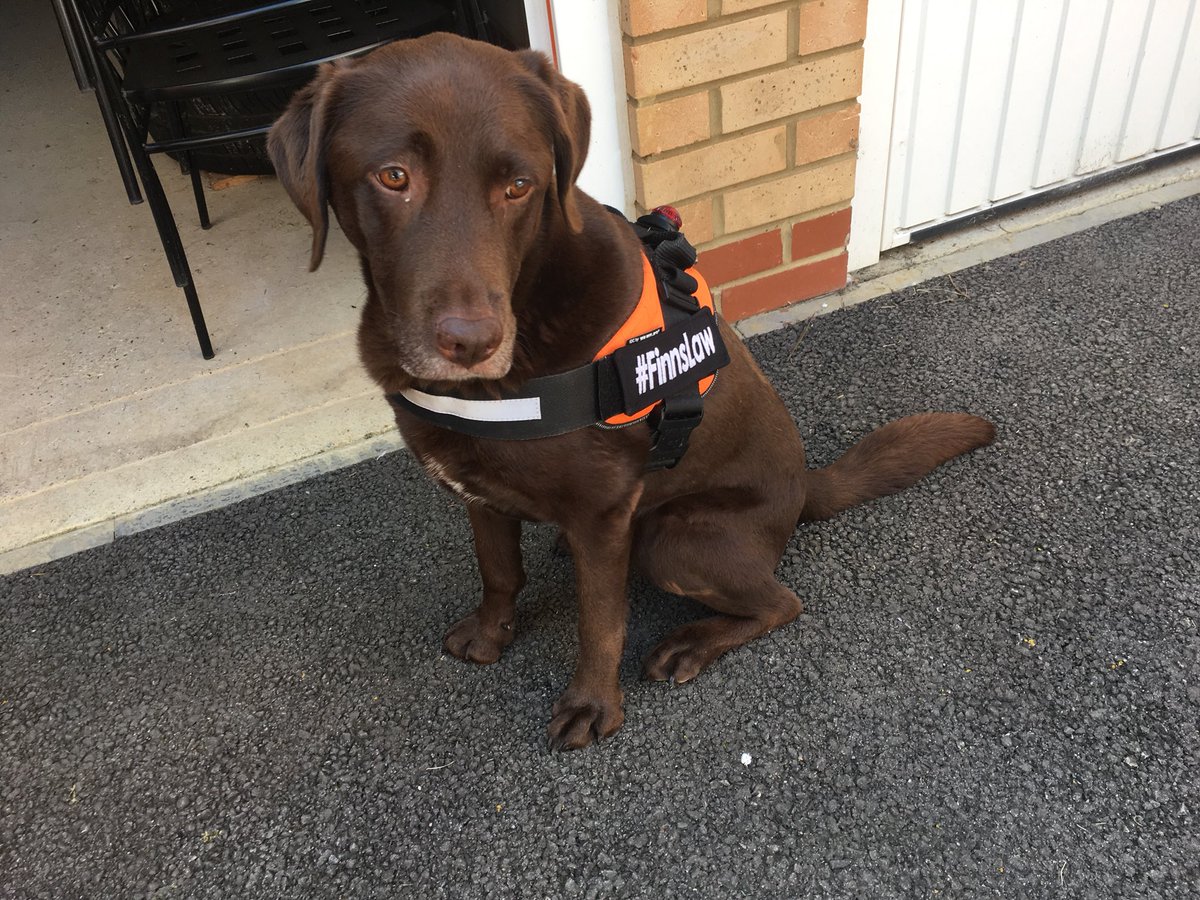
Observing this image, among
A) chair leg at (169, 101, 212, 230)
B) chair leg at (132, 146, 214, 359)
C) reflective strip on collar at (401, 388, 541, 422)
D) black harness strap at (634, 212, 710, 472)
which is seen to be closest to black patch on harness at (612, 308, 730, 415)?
black harness strap at (634, 212, 710, 472)

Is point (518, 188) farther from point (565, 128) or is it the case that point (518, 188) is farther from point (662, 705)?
point (662, 705)

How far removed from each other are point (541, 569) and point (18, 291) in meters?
2.32

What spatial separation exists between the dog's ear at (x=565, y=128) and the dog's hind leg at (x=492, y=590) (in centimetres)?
66

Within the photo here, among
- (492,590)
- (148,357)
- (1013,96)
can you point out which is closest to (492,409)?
(492,590)

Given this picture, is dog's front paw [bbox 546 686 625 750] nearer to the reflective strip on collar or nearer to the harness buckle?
the harness buckle

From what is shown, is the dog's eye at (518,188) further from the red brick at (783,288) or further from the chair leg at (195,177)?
the chair leg at (195,177)

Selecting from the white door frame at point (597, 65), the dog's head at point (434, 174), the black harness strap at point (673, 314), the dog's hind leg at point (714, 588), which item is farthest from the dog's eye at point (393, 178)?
the white door frame at point (597, 65)

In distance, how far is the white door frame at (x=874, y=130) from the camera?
2.55 metres

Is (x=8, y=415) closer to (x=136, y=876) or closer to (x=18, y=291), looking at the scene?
(x=18, y=291)

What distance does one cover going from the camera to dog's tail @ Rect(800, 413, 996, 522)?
2.03 meters

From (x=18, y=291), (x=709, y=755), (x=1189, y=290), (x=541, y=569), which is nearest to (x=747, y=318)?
(x=541, y=569)

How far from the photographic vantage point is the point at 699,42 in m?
2.25

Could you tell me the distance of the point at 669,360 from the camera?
1531mm

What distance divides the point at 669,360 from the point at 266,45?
1.71 metres
